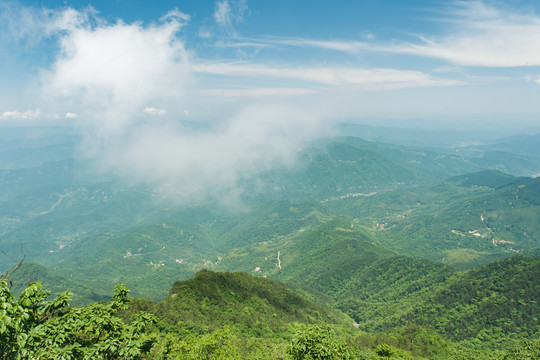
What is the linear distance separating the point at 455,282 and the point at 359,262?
209 feet

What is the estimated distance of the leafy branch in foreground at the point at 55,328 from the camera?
11695mm

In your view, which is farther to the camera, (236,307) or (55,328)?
(236,307)

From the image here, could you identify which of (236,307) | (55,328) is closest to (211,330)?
(236,307)

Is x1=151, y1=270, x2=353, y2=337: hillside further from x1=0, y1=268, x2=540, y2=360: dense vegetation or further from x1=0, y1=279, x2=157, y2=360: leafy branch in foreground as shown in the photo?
x1=0, y1=279, x2=157, y2=360: leafy branch in foreground

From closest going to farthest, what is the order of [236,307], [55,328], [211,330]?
[55,328], [211,330], [236,307]

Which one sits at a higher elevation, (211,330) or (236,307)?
(211,330)

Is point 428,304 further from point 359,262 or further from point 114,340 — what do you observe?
point 114,340

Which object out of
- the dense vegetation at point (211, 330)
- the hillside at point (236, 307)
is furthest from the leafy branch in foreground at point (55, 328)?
the hillside at point (236, 307)

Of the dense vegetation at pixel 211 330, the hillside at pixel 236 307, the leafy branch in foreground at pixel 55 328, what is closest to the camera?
the leafy branch in foreground at pixel 55 328

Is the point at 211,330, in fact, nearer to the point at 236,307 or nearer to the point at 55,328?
the point at 236,307

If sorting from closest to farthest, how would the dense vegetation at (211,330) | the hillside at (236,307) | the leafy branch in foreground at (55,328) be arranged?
the leafy branch in foreground at (55,328), the dense vegetation at (211,330), the hillside at (236,307)

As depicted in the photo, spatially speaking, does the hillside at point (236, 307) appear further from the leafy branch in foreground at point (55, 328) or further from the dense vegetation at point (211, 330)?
the leafy branch in foreground at point (55, 328)

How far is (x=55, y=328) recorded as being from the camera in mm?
13828

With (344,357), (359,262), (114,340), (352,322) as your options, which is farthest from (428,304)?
(114,340)
